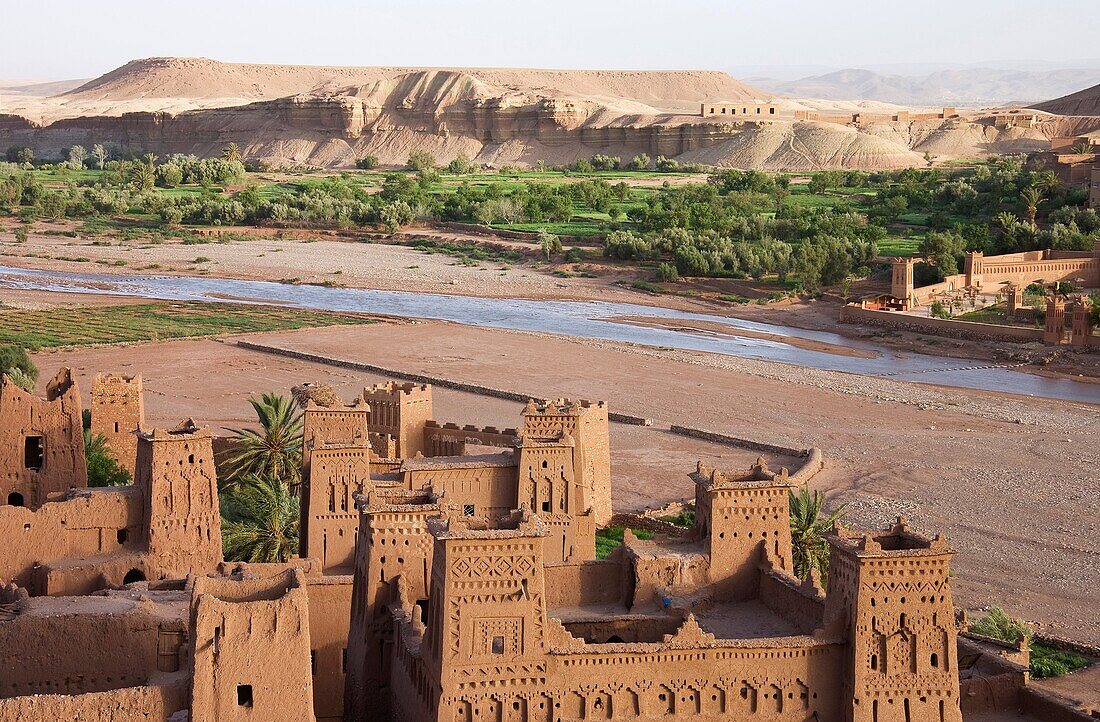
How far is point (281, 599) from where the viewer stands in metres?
14.2

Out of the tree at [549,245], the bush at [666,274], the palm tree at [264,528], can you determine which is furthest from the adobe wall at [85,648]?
the tree at [549,245]

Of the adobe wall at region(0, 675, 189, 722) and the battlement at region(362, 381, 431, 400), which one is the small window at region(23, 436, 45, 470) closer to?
the battlement at region(362, 381, 431, 400)

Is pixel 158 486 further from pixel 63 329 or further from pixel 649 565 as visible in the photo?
pixel 63 329

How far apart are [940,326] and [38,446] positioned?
35.5m

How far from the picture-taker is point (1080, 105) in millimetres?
142750

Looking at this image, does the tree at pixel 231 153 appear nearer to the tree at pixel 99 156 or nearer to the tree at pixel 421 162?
the tree at pixel 99 156

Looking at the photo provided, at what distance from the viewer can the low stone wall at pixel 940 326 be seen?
49.1 meters

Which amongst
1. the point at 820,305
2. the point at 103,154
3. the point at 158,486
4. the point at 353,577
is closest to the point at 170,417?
the point at 158,486

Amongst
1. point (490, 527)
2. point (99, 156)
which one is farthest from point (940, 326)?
point (99, 156)

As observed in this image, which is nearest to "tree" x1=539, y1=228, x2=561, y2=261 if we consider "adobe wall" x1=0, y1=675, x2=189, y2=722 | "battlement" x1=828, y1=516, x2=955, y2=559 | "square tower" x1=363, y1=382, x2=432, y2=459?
"square tower" x1=363, y1=382, x2=432, y2=459

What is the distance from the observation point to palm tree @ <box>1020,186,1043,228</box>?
235ft

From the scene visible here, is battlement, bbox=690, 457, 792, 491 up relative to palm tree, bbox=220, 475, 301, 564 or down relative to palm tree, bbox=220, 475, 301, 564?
up

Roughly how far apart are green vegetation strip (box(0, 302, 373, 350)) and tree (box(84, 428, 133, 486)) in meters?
20.9

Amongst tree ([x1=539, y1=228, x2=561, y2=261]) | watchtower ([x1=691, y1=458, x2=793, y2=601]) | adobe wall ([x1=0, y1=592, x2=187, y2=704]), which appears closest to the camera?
adobe wall ([x1=0, y1=592, x2=187, y2=704])
